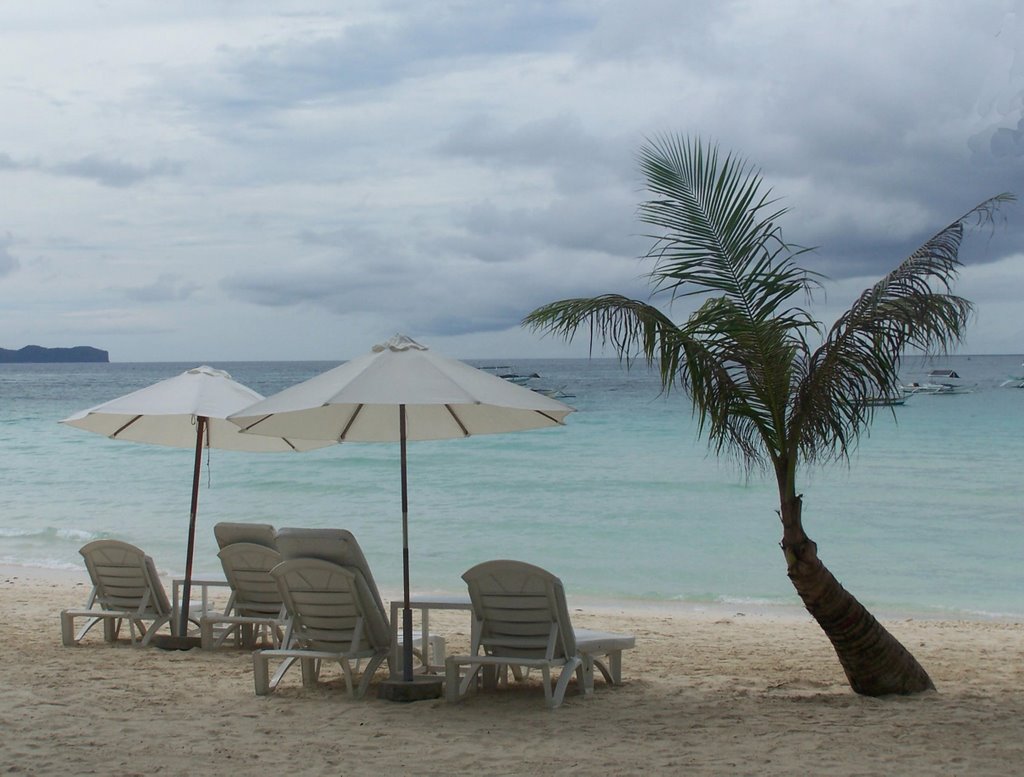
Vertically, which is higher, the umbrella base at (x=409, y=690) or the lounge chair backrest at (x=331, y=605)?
the lounge chair backrest at (x=331, y=605)

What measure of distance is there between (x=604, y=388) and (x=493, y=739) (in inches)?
2543

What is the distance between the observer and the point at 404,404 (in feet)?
19.6

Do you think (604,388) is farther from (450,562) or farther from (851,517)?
(450,562)

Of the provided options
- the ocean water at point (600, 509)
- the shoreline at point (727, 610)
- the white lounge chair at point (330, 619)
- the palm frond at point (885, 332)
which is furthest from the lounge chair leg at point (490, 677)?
the shoreline at point (727, 610)

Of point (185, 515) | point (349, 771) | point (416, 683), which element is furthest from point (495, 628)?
point (185, 515)

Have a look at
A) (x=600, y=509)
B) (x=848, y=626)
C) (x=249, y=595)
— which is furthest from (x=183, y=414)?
(x=600, y=509)

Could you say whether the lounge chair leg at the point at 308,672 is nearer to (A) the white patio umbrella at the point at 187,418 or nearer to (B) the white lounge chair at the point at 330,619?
(B) the white lounge chair at the point at 330,619

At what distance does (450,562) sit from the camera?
1552 centimetres

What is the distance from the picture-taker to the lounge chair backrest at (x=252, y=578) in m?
7.73

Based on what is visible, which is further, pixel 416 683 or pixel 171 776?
pixel 416 683

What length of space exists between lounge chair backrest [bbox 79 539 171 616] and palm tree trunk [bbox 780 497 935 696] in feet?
14.8

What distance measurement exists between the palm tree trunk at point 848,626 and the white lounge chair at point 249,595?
3.49m

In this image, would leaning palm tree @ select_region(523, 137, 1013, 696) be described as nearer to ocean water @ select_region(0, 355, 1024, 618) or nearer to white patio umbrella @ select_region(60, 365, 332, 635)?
ocean water @ select_region(0, 355, 1024, 618)

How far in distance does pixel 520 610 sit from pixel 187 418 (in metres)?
3.84
